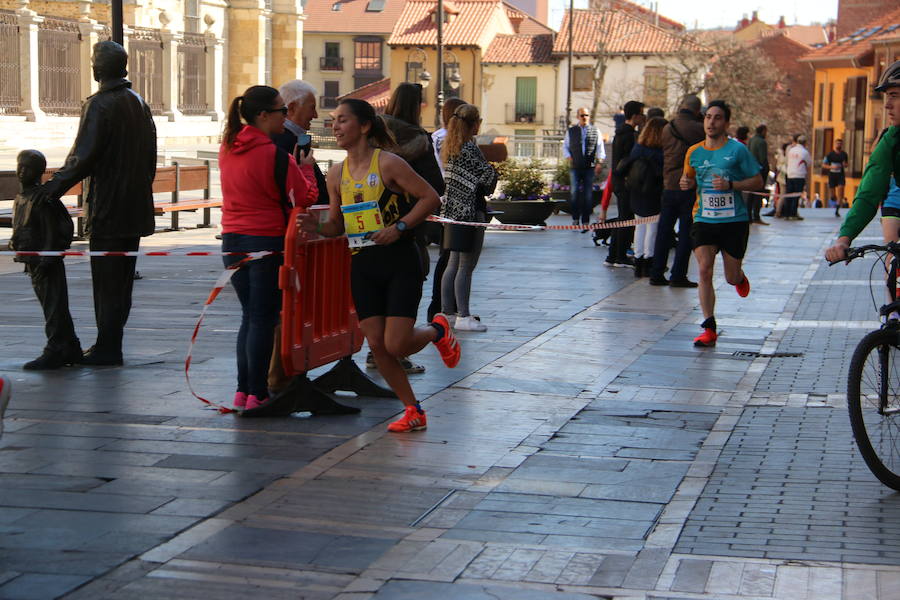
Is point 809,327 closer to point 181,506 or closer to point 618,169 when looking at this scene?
point 618,169

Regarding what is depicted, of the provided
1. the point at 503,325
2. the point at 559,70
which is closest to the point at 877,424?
the point at 503,325

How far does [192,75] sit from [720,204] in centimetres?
3893

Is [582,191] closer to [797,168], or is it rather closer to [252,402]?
[797,168]

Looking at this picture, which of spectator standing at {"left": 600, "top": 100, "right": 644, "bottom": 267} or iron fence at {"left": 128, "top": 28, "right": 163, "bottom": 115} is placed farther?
iron fence at {"left": 128, "top": 28, "right": 163, "bottom": 115}

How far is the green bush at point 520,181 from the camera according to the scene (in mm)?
22062

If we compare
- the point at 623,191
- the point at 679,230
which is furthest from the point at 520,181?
the point at 679,230

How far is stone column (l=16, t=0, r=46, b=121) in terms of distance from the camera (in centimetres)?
3656

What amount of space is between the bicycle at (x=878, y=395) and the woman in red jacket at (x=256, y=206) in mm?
2887

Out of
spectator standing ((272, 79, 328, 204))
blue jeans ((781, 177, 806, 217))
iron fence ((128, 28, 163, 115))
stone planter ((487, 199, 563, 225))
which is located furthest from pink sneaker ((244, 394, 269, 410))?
iron fence ((128, 28, 163, 115))

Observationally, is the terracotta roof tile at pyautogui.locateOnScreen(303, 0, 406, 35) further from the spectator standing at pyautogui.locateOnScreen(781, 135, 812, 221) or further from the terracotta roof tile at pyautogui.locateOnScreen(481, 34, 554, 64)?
the spectator standing at pyautogui.locateOnScreen(781, 135, 812, 221)

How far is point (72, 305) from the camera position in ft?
39.2

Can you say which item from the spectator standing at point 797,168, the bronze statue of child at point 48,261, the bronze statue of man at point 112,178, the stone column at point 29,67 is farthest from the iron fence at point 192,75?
the bronze statue of child at point 48,261

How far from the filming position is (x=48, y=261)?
29.5ft

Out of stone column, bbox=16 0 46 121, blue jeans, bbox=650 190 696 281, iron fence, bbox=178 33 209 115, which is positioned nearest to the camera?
blue jeans, bbox=650 190 696 281
